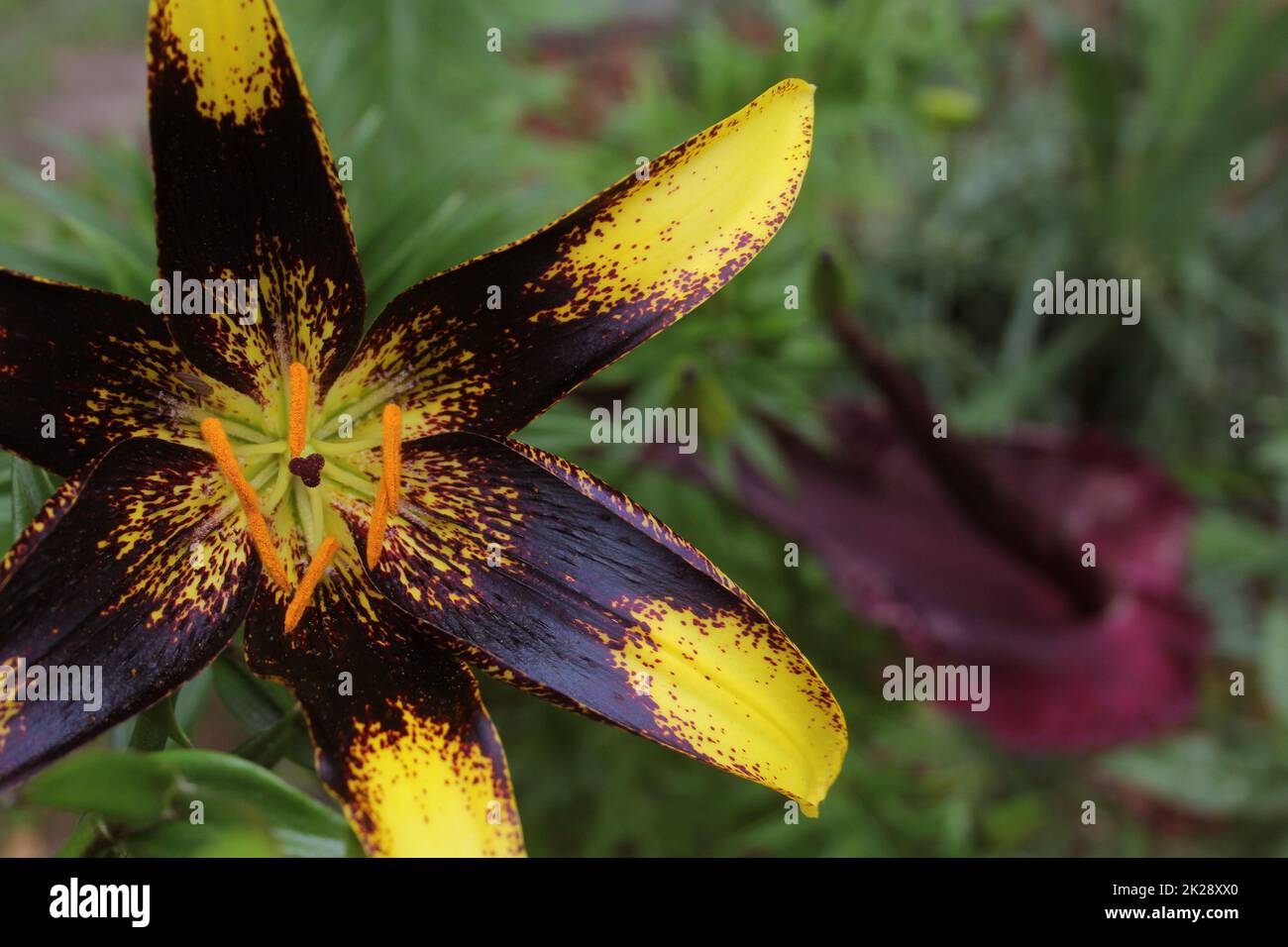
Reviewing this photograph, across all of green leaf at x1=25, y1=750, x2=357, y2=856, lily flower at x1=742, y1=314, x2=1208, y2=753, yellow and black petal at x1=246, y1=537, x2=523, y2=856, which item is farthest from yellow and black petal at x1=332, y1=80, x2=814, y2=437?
lily flower at x1=742, y1=314, x2=1208, y2=753

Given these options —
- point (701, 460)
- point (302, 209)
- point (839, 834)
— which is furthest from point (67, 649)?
point (839, 834)

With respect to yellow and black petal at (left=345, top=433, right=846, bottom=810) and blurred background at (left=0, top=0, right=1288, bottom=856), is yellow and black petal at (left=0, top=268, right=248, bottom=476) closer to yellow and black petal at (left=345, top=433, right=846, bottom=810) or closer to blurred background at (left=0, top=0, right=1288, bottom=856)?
yellow and black petal at (left=345, top=433, right=846, bottom=810)

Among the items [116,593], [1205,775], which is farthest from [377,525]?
[1205,775]

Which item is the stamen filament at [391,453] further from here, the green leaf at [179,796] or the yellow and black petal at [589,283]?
the green leaf at [179,796]

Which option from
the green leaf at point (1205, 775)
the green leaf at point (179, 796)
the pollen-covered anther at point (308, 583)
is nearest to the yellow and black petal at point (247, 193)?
the pollen-covered anther at point (308, 583)

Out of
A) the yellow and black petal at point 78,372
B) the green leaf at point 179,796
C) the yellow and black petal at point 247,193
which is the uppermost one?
the yellow and black petal at point 247,193
